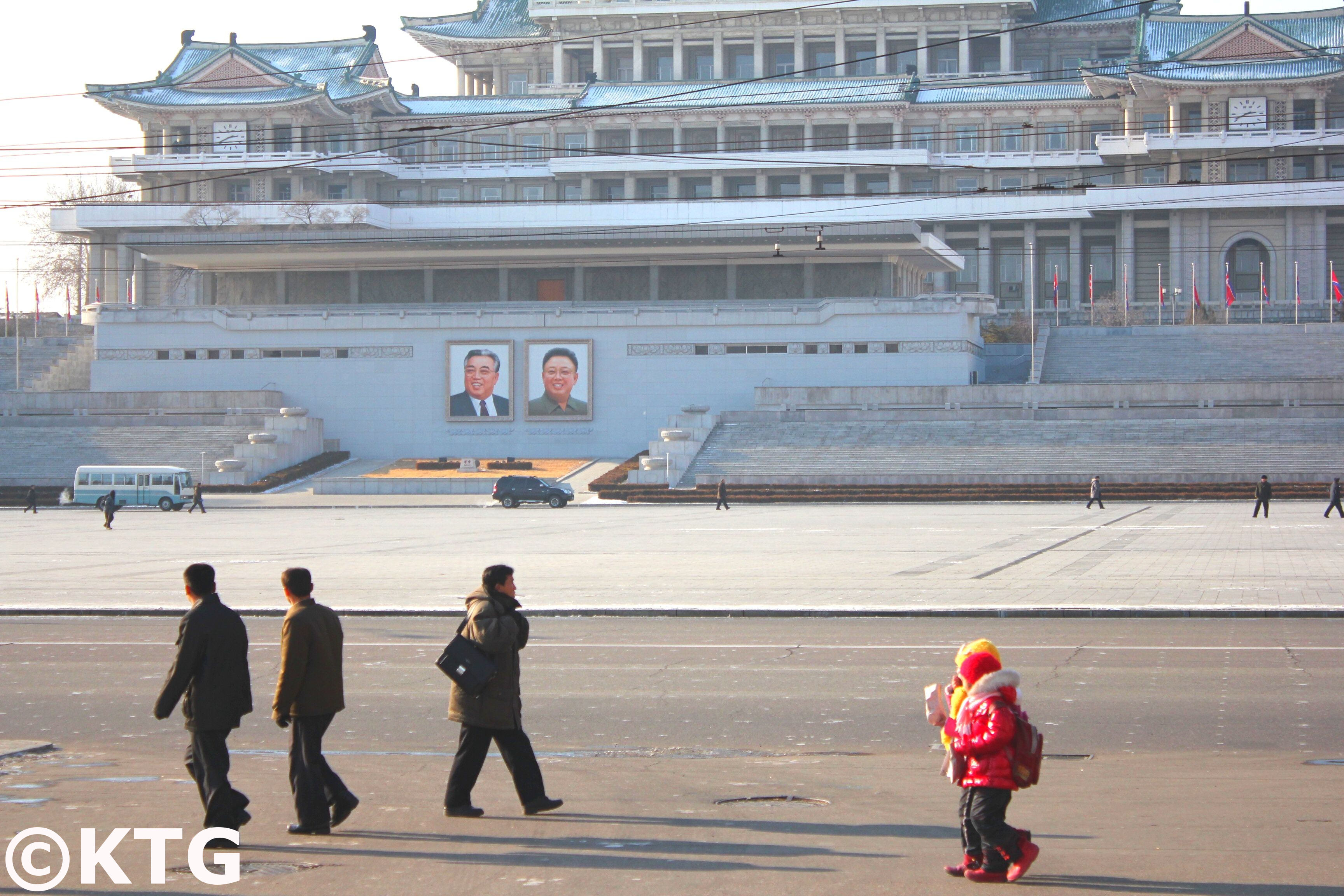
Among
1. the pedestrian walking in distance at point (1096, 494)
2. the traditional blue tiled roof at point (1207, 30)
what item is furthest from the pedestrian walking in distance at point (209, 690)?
the traditional blue tiled roof at point (1207, 30)

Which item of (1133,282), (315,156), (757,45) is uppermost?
(757,45)

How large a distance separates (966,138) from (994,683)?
8214 cm

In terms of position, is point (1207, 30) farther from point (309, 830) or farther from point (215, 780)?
point (215, 780)

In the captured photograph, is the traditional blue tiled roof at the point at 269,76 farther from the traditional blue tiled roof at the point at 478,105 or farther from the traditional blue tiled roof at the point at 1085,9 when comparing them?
the traditional blue tiled roof at the point at 1085,9

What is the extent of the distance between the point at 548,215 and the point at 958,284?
2508cm

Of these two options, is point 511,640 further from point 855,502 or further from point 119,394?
point 119,394

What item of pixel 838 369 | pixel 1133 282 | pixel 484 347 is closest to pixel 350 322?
pixel 484 347

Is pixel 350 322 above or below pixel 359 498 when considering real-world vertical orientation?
above

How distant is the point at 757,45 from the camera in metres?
94.7

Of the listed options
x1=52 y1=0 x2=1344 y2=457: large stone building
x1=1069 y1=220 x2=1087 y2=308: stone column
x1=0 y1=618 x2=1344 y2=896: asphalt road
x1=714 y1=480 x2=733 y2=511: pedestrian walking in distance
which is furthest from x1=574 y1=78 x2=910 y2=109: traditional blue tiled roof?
x1=0 y1=618 x2=1344 y2=896: asphalt road

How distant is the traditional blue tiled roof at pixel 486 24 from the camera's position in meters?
98.2

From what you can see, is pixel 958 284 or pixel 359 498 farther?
pixel 958 284

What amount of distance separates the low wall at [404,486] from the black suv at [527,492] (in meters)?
5.20

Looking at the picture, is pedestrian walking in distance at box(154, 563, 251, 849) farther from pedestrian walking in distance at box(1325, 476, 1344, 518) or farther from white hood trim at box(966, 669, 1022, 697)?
pedestrian walking in distance at box(1325, 476, 1344, 518)
